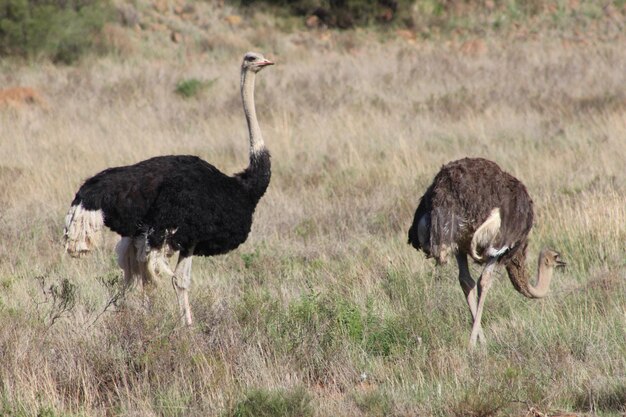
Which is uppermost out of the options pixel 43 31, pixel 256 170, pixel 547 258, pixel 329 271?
pixel 43 31

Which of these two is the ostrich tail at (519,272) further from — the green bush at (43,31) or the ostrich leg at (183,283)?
the green bush at (43,31)

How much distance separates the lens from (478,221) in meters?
5.49

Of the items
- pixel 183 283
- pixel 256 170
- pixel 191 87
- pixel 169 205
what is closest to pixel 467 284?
pixel 256 170

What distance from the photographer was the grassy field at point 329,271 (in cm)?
479

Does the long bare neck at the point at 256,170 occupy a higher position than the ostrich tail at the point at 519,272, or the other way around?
the long bare neck at the point at 256,170

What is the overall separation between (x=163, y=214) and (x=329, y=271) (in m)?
1.64

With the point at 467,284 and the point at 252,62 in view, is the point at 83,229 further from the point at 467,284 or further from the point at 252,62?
the point at 467,284

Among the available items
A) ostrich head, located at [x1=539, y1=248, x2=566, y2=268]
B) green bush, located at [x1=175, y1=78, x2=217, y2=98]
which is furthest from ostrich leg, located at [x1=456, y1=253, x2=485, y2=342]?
green bush, located at [x1=175, y1=78, x2=217, y2=98]

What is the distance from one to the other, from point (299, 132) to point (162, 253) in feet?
23.1

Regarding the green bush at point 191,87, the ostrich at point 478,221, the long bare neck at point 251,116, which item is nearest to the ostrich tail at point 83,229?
the long bare neck at point 251,116

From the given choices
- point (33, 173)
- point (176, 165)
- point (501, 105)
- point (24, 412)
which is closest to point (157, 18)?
point (501, 105)

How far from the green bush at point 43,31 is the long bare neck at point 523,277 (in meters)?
16.8

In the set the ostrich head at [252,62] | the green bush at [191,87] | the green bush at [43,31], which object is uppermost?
the green bush at [43,31]

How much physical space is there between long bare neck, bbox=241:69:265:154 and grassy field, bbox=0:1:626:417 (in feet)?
3.12
